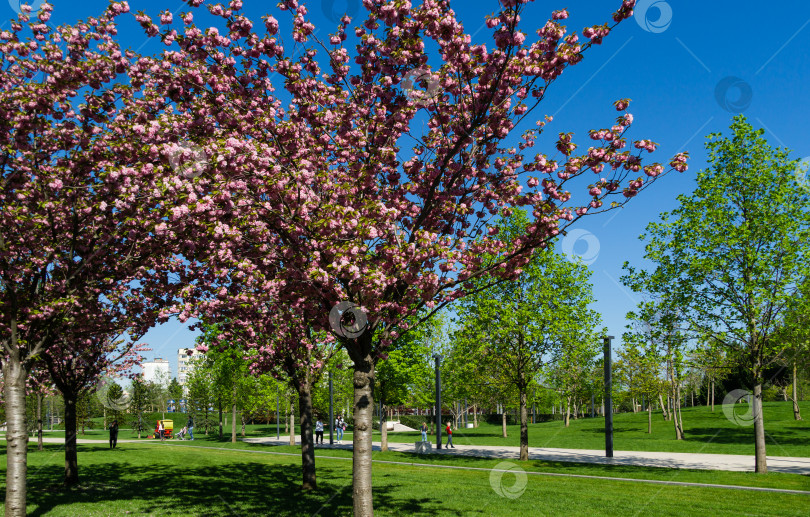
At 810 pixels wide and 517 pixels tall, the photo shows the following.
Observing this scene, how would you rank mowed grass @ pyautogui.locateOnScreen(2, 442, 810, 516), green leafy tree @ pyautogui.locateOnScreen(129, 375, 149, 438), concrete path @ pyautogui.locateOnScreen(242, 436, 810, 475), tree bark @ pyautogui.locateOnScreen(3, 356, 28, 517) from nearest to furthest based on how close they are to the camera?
1. tree bark @ pyautogui.locateOnScreen(3, 356, 28, 517)
2. mowed grass @ pyautogui.locateOnScreen(2, 442, 810, 516)
3. concrete path @ pyautogui.locateOnScreen(242, 436, 810, 475)
4. green leafy tree @ pyautogui.locateOnScreen(129, 375, 149, 438)

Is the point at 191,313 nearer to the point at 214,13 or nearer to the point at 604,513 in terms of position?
the point at 214,13

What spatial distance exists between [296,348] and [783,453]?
25610 millimetres

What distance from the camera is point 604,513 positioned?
40.1 feet

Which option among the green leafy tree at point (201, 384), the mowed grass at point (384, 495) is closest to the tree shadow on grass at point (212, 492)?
the mowed grass at point (384, 495)

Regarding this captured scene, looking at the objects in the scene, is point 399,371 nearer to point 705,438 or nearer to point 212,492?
point 212,492

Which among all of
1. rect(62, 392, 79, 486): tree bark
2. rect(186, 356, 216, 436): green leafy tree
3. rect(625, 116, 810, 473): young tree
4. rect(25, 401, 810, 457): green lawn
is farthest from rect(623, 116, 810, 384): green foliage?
rect(186, 356, 216, 436): green leafy tree

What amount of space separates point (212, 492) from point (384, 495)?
4.89 meters

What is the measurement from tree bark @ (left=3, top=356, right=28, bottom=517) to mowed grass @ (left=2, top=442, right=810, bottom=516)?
2641 millimetres

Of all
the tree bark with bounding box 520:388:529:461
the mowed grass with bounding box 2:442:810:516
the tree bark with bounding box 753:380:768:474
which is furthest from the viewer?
the tree bark with bounding box 520:388:529:461

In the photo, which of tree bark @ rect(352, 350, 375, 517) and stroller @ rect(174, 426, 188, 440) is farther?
stroller @ rect(174, 426, 188, 440)

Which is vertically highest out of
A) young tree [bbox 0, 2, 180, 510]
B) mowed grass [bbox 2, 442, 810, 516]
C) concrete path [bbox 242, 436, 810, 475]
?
young tree [bbox 0, 2, 180, 510]

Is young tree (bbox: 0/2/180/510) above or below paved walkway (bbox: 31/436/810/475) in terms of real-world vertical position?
above

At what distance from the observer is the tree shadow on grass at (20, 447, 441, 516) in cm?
1250

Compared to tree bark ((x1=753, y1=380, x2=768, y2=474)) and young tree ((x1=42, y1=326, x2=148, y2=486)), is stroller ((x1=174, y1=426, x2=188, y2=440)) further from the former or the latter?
tree bark ((x1=753, y1=380, x2=768, y2=474))
